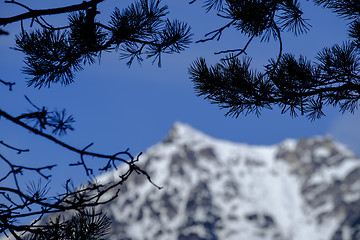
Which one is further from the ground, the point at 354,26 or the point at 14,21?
the point at 354,26

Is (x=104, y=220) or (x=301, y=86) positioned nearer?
(x=104, y=220)

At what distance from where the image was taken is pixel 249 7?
472 cm

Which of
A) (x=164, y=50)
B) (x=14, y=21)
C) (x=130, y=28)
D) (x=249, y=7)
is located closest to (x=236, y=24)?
(x=249, y=7)

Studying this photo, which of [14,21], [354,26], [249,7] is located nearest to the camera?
[14,21]

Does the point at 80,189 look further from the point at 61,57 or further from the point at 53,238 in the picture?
the point at 61,57

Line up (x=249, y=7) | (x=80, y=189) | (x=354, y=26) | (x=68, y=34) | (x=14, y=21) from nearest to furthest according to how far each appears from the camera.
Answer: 1. (x=80, y=189)
2. (x=14, y=21)
3. (x=68, y=34)
4. (x=249, y=7)
5. (x=354, y=26)

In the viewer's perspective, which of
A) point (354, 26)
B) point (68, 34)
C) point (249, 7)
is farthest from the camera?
point (354, 26)

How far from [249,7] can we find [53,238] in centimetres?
282

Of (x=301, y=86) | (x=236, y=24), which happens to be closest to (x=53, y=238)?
(x=236, y=24)

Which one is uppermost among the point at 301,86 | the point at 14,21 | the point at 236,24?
the point at 236,24

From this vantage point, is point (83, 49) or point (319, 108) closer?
point (83, 49)

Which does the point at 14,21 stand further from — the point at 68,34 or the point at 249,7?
the point at 249,7

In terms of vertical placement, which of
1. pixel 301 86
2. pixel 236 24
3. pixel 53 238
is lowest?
pixel 53 238

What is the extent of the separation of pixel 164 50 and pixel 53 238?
6.75ft
